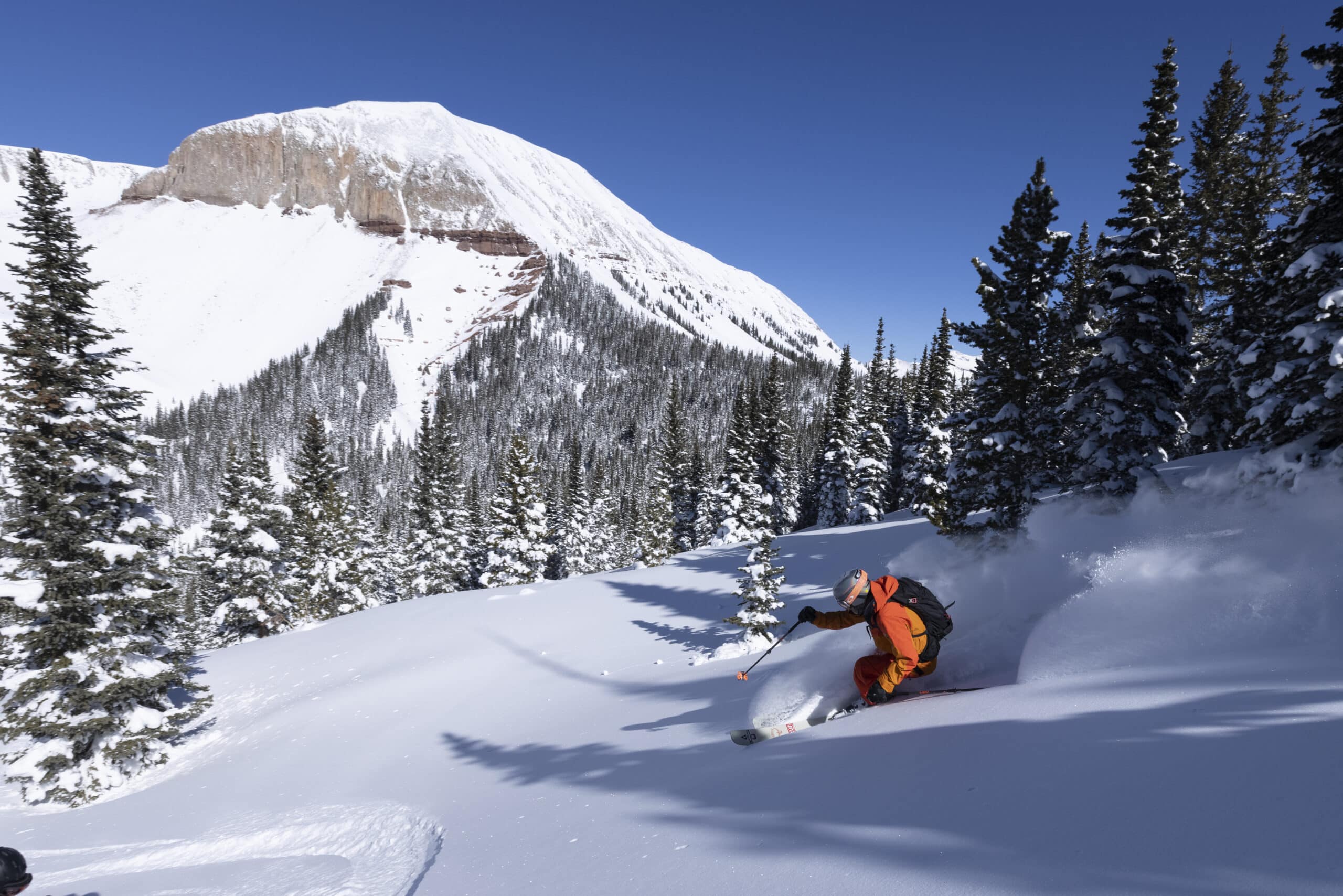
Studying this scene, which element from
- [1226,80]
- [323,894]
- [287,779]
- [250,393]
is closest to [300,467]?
[287,779]

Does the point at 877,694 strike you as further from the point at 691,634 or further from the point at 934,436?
the point at 934,436

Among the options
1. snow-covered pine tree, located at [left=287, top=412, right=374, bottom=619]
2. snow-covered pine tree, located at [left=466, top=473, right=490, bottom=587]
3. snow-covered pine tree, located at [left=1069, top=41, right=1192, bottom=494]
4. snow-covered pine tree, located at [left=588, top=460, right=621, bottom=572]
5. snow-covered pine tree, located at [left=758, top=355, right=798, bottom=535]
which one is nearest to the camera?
snow-covered pine tree, located at [left=1069, top=41, right=1192, bottom=494]

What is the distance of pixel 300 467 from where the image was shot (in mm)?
32156

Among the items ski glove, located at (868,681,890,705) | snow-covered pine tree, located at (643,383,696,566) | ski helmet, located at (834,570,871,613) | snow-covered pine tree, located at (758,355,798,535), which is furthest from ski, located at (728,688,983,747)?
snow-covered pine tree, located at (643,383,696,566)

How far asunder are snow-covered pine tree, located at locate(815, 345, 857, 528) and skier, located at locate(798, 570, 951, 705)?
3882cm

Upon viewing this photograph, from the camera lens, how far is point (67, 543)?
12.3 meters

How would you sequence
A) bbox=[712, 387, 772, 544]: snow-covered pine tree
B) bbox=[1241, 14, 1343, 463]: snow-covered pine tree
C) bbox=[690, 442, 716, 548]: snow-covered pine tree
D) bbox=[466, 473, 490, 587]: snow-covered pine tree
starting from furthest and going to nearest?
bbox=[690, 442, 716, 548]: snow-covered pine tree < bbox=[466, 473, 490, 587]: snow-covered pine tree < bbox=[712, 387, 772, 544]: snow-covered pine tree < bbox=[1241, 14, 1343, 463]: snow-covered pine tree

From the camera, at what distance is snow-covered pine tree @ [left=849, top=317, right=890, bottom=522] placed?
135ft

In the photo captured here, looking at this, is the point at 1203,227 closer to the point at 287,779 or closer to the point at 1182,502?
the point at 1182,502

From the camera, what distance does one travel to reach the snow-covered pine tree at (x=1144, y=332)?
1468cm

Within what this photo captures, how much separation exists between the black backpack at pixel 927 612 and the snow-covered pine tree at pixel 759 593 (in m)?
9.29

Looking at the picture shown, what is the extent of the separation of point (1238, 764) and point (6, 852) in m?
9.48

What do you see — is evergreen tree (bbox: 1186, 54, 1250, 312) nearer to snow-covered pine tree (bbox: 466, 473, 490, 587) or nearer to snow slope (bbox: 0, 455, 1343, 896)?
snow slope (bbox: 0, 455, 1343, 896)

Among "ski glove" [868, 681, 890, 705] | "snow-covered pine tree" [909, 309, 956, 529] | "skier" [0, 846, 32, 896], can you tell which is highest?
"snow-covered pine tree" [909, 309, 956, 529]
